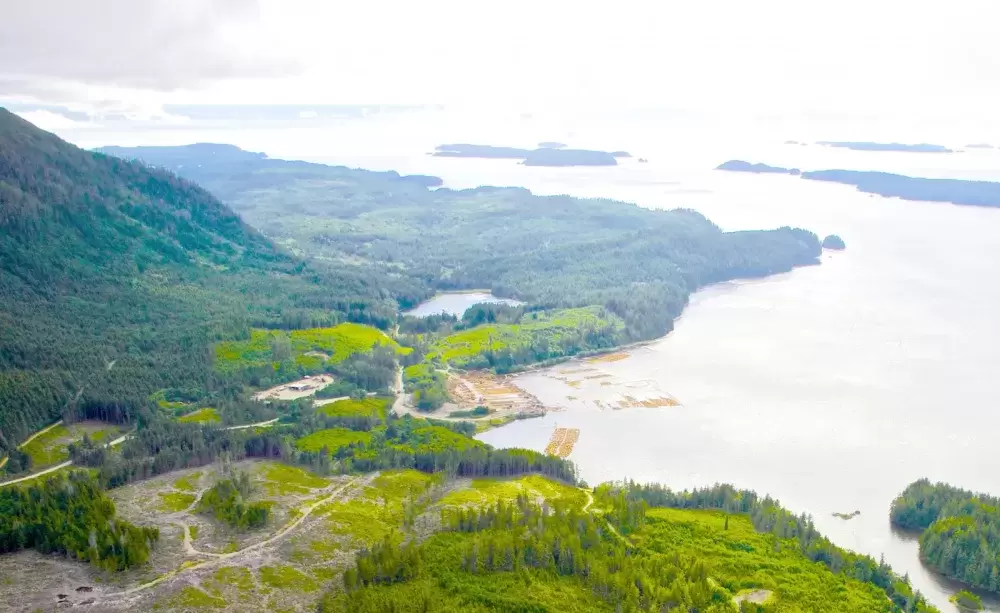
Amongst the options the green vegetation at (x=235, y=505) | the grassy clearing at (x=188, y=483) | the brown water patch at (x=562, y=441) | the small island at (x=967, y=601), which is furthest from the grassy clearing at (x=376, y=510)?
the small island at (x=967, y=601)

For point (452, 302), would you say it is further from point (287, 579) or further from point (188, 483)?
point (287, 579)

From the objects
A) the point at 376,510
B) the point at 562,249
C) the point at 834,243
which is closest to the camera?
the point at 376,510

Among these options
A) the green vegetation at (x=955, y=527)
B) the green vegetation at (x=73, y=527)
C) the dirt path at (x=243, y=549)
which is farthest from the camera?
the green vegetation at (x=955, y=527)

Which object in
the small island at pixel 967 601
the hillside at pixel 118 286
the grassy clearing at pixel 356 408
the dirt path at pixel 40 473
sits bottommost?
the small island at pixel 967 601

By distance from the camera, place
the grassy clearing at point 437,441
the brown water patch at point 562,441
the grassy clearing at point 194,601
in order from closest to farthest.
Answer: the grassy clearing at point 194,601 → the grassy clearing at point 437,441 → the brown water patch at point 562,441

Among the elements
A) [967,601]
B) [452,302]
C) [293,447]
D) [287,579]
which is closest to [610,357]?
[452,302]

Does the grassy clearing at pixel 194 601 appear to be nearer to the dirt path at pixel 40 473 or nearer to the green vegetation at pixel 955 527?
the dirt path at pixel 40 473

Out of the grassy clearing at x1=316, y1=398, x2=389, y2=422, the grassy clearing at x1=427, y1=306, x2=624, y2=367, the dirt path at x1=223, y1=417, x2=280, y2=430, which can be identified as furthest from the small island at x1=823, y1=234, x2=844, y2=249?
the dirt path at x1=223, y1=417, x2=280, y2=430
